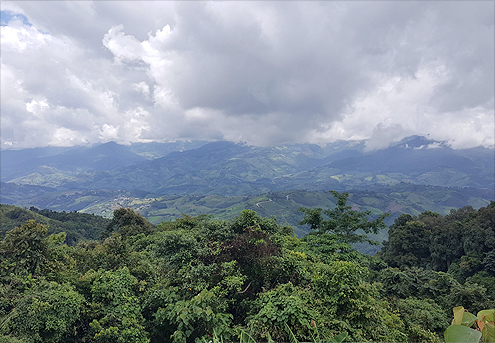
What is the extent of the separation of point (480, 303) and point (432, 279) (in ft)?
17.8

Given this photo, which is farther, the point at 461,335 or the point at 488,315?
the point at 488,315

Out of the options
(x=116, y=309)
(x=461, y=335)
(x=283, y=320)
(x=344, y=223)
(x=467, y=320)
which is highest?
(x=461, y=335)

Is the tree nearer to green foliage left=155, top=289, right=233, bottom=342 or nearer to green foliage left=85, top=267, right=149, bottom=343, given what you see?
green foliage left=155, top=289, right=233, bottom=342

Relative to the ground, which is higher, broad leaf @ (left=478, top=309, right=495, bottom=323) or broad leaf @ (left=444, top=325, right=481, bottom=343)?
broad leaf @ (left=444, top=325, right=481, bottom=343)

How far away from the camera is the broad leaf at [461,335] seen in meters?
1.29

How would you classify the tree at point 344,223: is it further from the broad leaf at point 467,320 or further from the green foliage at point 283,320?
the broad leaf at point 467,320

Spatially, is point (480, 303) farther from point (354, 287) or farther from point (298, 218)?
point (298, 218)

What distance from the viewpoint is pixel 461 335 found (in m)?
1.40

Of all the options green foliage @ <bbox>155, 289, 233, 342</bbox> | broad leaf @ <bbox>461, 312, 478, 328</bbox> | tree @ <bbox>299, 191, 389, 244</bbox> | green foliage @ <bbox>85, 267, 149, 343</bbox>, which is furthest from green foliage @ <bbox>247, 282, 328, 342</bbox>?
tree @ <bbox>299, 191, 389, 244</bbox>

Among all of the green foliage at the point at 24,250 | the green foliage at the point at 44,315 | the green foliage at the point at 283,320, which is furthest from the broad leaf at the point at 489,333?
the green foliage at the point at 24,250

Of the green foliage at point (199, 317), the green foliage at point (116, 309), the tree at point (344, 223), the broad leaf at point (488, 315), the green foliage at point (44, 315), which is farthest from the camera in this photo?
the tree at point (344, 223)

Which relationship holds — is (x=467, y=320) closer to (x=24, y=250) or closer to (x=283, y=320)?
(x=283, y=320)

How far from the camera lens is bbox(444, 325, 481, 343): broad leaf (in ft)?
4.22

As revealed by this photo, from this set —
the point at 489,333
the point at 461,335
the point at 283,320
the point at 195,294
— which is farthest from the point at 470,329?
the point at 195,294
